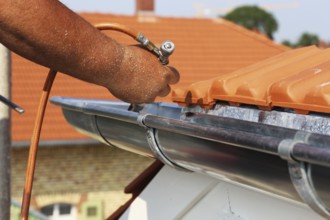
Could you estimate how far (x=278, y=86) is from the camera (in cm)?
161

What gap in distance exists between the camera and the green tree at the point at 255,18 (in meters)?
58.7

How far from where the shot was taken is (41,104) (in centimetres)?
186

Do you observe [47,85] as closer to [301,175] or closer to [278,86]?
[278,86]

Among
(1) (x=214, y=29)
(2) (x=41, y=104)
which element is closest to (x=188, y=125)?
(2) (x=41, y=104)

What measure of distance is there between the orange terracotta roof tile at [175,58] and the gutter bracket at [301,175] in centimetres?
852

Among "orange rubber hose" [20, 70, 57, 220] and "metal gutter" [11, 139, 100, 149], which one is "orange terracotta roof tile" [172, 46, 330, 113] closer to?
"orange rubber hose" [20, 70, 57, 220]

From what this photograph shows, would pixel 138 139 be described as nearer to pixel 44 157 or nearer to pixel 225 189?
pixel 225 189

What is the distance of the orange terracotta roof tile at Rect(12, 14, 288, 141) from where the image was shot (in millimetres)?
10031

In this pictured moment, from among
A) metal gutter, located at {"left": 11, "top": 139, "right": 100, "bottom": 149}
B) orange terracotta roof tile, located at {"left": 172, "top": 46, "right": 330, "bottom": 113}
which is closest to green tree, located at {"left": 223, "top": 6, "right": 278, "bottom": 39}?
metal gutter, located at {"left": 11, "top": 139, "right": 100, "bottom": 149}

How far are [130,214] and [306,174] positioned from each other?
4.00ft

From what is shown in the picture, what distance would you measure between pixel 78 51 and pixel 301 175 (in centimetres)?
52

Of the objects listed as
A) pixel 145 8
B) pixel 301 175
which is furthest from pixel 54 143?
pixel 301 175

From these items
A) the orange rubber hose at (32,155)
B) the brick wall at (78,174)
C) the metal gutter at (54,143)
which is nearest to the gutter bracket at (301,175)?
the orange rubber hose at (32,155)

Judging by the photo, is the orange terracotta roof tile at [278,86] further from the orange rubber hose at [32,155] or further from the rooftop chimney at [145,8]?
the rooftop chimney at [145,8]
